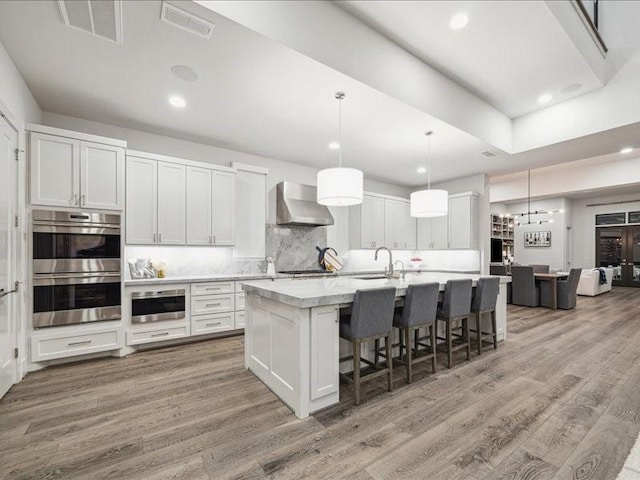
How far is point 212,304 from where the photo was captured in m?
4.18

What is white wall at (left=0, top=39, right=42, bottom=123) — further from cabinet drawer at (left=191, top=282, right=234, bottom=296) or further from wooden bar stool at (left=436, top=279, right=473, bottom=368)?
wooden bar stool at (left=436, top=279, right=473, bottom=368)

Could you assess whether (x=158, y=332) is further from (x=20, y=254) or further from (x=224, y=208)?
(x=224, y=208)

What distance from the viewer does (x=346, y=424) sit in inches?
86.2

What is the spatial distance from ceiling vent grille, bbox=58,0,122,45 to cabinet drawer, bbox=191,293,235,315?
115 inches

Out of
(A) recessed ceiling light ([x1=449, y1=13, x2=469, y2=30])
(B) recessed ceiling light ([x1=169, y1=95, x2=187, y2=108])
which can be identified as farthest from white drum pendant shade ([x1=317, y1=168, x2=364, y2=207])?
(B) recessed ceiling light ([x1=169, y1=95, x2=187, y2=108])

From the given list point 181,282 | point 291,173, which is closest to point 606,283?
point 291,173

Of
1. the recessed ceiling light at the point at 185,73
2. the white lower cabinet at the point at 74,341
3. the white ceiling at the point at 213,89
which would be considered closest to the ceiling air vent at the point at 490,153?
the white ceiling at the point at 213,89

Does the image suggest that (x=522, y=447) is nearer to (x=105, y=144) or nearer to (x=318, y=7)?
(x=318, y=7)

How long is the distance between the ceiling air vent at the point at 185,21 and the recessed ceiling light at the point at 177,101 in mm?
1151

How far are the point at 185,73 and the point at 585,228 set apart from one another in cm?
1349

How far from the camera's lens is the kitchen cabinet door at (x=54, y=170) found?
3.06m

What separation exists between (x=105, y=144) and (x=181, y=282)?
1.82 metres

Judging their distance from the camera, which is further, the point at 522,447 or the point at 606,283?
the point at 606,283

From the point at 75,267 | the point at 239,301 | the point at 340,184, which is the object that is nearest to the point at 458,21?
the point at 340,184
